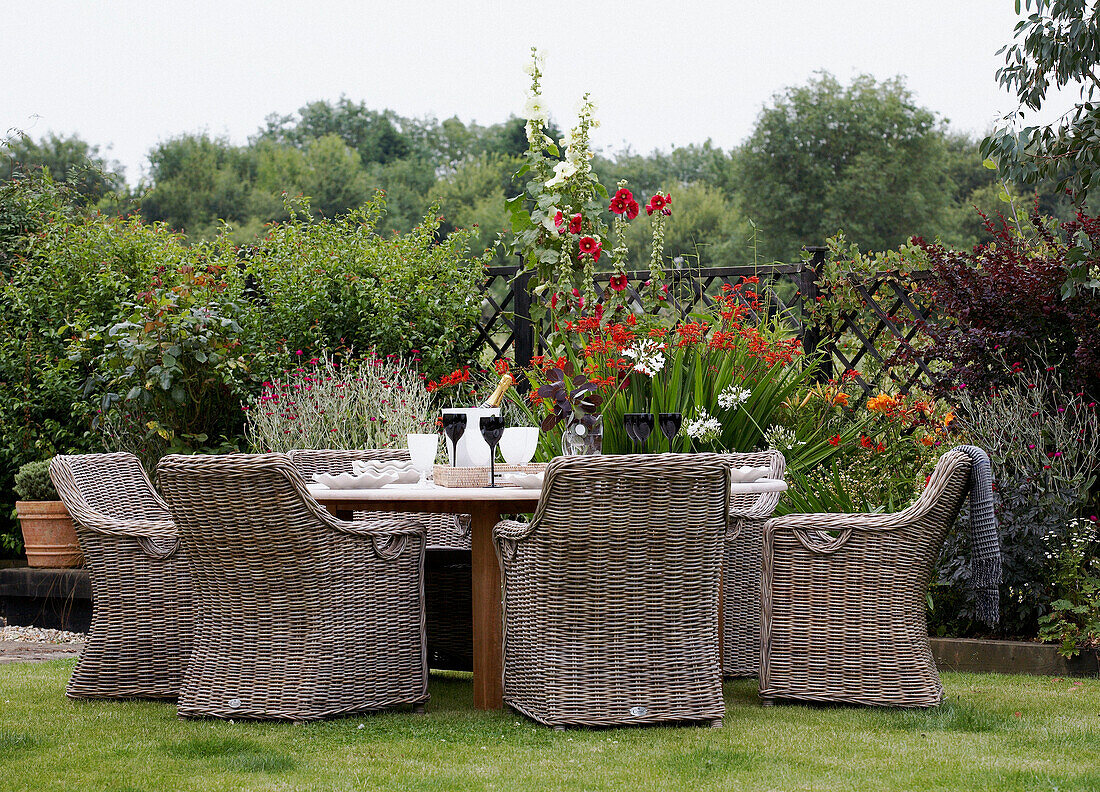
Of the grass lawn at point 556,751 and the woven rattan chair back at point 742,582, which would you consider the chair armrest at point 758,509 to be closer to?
the woven rattan chair back at point 742,582

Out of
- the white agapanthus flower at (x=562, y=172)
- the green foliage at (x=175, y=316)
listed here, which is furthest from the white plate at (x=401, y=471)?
the green foliage at (x=175, y=316)

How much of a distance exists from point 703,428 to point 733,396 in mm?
290

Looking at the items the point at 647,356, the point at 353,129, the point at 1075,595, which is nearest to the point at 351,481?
the point at 647,356

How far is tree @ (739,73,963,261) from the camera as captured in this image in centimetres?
3056

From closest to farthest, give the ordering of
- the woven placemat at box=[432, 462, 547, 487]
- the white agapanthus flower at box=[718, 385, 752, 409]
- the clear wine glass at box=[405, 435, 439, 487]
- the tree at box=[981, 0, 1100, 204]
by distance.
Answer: the woven placemat at box=[432, 462, 547, 487], the clear wine glass at box=[405, 435, 439, 487], the tree at box=[981, 0, 1100, 204], the white agapanthus flower at box=[718, 385, 752, 409]

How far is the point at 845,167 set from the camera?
1251 inches

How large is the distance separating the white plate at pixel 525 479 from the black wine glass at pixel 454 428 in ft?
0.57

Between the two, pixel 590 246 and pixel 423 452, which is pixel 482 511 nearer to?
pixel 423 452

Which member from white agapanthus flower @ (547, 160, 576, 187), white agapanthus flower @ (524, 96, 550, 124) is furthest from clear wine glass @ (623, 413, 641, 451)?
white agapanthus flower @ (524, 96, 550, 124)

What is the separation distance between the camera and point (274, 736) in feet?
9.63

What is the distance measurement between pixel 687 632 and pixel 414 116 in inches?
1486

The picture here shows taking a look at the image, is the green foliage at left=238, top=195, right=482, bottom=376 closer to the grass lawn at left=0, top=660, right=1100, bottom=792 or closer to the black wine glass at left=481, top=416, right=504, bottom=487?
the black wine glass at left=481, top=416, right=504, bottom=487

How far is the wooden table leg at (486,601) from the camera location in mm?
3232

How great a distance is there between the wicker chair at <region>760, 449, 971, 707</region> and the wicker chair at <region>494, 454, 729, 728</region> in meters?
0.42
